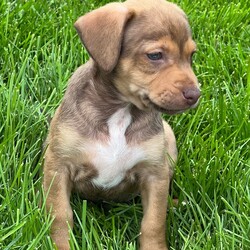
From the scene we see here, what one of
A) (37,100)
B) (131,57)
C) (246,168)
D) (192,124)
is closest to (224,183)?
(246,168)

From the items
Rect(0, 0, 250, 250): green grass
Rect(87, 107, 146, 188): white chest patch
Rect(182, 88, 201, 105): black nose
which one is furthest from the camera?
Rect(87, 107, 146, 188): white chest patch

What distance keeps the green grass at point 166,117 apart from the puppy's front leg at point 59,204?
3.2 inches

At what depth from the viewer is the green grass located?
4.30m

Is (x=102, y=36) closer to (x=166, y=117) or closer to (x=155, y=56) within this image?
(x=155, y=56)

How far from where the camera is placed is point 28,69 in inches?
223

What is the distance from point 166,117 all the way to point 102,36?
1.49 m

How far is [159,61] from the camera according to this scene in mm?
4129

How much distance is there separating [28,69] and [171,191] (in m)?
1.49

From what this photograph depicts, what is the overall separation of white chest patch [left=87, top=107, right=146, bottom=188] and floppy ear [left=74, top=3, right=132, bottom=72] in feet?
1.28

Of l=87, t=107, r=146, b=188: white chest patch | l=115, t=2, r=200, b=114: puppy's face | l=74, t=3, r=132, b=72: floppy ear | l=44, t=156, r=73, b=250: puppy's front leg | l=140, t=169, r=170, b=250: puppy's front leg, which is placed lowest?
l=140, t=169, r=170, b=250: puppy's front leg

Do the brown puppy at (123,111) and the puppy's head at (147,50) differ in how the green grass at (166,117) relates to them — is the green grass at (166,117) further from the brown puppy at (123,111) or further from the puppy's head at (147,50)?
the puppy's head at (147,50)

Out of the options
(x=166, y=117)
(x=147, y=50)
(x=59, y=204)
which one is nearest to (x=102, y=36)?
(x=147, y=50)

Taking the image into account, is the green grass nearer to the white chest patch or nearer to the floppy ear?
the white chest patch

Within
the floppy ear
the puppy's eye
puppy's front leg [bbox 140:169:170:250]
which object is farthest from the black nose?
puppy's front leg [bbox 140:169:170:250]
